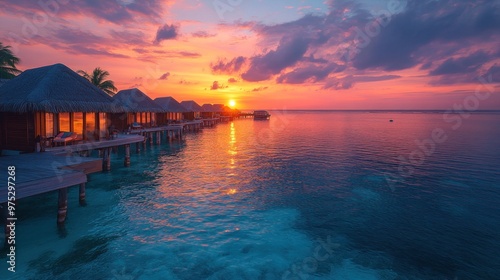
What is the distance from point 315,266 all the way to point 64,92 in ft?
50.6

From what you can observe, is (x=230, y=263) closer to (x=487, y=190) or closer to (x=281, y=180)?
(x=281, y=180)

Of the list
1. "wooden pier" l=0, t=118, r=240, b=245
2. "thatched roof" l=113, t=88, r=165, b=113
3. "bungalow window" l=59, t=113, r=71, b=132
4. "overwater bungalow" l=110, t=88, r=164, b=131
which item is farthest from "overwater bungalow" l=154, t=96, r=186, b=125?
"wooden pier" l=0, t=118, r=240, b=245

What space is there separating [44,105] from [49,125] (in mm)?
2474

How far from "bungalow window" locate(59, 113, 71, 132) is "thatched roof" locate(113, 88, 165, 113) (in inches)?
455

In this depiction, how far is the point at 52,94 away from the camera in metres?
13.8

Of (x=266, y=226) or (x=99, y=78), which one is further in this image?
(x=99, y=78)

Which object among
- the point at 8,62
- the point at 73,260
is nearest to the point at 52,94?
the point at 73,260

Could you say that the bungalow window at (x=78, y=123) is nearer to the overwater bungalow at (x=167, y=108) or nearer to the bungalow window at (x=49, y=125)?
the bungalow window at (x=49, y=125)

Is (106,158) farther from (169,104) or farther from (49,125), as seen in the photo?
(169,104)

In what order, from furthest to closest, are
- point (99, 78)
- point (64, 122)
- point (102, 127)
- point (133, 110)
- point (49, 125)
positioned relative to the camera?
point (99, 78) → point (133, 110) → point (102, 127) → point (64, 122) → point (49, 125)

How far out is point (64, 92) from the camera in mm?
14523

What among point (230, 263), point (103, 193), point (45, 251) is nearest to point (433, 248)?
point (230, 263)

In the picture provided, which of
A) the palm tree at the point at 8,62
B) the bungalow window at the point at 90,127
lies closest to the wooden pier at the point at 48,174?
the bungalow window at the point at 90,127

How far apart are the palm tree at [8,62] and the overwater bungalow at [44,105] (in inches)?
642
